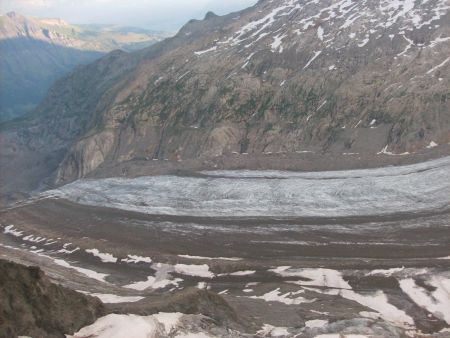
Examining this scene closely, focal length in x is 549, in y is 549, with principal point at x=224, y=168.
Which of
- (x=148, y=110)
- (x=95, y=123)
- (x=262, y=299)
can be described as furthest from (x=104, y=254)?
(x=95, y=123)

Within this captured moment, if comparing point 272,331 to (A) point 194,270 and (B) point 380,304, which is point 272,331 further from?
(A) point 194,270

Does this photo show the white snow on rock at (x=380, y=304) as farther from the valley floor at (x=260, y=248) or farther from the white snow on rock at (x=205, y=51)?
the white snow on rock at (x=205, y=51)

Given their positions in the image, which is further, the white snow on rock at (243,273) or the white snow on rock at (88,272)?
the white snow on rock at (88,272)

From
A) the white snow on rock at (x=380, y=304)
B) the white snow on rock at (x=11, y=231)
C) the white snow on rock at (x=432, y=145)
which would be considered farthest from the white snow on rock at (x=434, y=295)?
the white snow on rock at (x=11, y=231)

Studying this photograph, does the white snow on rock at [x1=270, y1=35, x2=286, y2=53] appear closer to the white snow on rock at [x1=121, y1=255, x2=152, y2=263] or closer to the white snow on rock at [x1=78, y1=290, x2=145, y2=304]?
the white snow on rock at [x1=121, y1=255, x2=152, y2=263]

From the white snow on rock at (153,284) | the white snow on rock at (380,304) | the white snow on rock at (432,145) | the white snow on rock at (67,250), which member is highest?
the white snow on rock at (432,145)
